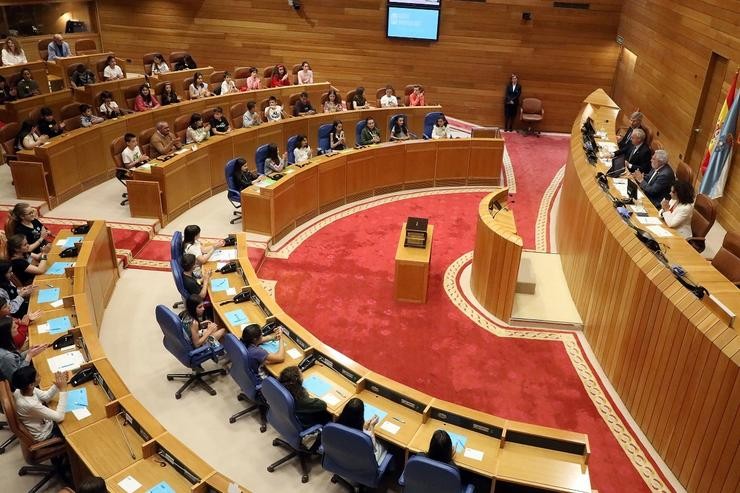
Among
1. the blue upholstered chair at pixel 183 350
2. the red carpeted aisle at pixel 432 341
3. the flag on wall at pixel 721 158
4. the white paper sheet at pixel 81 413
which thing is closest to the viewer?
the white paper sheet at pixel 81 413

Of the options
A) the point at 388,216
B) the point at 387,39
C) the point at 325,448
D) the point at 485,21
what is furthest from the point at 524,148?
the point at 325,448

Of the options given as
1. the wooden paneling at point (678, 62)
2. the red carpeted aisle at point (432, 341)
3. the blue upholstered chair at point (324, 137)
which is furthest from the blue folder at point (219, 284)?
the wooden paneling at point (678, 62)

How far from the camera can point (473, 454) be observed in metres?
4.78

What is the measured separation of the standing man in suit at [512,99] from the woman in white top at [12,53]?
439 inches

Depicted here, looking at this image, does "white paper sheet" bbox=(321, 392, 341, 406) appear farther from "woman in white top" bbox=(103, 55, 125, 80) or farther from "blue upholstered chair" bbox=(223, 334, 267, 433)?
"woman in white top" bbox=(103, 55, 125, 80)

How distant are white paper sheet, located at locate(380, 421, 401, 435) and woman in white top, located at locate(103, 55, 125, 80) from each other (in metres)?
11.5

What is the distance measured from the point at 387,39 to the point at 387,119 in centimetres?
329

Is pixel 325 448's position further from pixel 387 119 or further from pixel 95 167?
pixel 387 119

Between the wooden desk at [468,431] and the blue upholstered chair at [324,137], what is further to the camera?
the blue upholstered chair at [324,137]

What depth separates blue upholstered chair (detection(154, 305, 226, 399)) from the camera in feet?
19.4

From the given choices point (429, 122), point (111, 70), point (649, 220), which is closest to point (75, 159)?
point (111, 70)

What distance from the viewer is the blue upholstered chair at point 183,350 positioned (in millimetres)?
5918

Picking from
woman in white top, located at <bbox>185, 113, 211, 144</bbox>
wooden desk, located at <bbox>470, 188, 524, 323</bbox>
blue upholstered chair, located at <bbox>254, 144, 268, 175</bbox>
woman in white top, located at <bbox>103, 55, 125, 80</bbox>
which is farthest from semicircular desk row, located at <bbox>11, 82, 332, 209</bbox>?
wooden desk, located at <bbox>470, 188, 524, 323</bbox>

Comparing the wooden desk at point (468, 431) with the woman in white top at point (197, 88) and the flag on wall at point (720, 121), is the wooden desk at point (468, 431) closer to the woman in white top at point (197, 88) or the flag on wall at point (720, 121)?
the flag on wall at point (720, 121)
